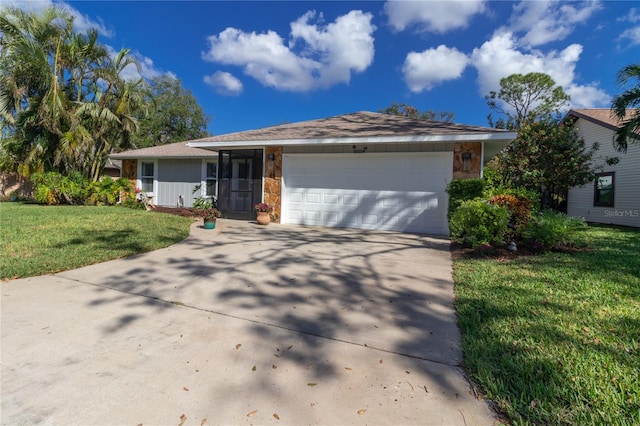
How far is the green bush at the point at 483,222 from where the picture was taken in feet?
18.1

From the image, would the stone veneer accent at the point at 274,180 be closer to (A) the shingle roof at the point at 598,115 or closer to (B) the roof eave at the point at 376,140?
(B) the roof eave at the point at 376,140

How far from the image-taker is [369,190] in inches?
374

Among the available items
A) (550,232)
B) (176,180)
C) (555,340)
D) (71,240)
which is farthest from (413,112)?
(555,340)

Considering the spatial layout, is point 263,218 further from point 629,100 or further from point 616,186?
A: point 616,186

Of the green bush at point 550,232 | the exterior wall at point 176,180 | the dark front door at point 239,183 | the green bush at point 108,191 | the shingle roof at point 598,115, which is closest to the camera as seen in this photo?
the green bush at point 550,232

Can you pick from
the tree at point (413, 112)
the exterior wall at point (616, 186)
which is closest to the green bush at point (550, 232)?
the exterior wall at point (616, 186)

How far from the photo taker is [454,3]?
9.37 m

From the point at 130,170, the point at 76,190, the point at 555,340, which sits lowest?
the point at 555,340

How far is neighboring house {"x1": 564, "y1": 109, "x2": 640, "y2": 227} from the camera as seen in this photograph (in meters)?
12.4

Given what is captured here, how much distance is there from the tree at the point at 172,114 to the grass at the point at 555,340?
97.4 ft

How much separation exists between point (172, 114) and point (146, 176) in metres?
16.0

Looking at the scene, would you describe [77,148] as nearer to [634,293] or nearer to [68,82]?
[68,82]

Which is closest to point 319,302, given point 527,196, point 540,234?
point 540,234

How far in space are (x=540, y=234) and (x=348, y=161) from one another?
5.46 m
